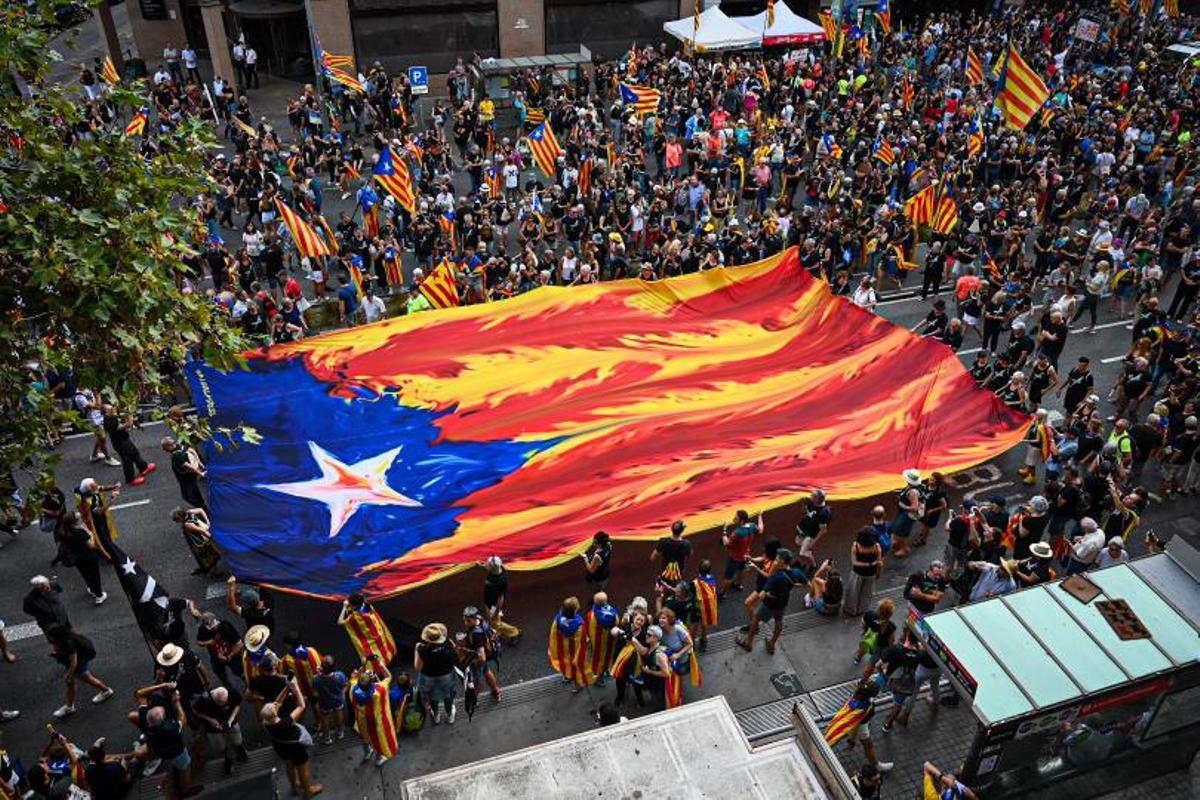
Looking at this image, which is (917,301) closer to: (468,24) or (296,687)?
(296,687)

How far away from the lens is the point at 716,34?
3250 cm

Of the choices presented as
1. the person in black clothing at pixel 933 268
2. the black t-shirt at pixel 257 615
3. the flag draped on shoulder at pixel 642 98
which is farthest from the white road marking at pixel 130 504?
the flag draped on shoulder at pixel 642 98

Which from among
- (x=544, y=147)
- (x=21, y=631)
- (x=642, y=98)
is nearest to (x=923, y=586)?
(x=21, y=631)

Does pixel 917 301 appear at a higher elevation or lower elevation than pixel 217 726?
lower

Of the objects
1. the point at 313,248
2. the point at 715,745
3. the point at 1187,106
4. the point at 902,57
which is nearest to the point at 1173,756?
the point at 715,745

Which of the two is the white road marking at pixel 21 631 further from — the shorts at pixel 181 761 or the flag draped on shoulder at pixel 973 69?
the flag draped on shoulder at pixel 973 69

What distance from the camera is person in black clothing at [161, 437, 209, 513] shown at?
1287 cm

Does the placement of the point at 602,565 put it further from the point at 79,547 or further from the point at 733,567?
the point at 79,547

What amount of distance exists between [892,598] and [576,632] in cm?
465

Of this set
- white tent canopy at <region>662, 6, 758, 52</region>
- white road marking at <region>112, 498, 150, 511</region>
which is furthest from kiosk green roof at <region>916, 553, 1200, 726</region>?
white tent canopy at <region>662, 6, 758, 52</region>

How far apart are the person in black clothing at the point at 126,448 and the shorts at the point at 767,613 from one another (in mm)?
8863

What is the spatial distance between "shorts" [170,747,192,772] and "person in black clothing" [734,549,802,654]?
6.45 m

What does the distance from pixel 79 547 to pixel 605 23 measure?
29.2 m

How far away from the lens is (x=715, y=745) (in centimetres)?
760
